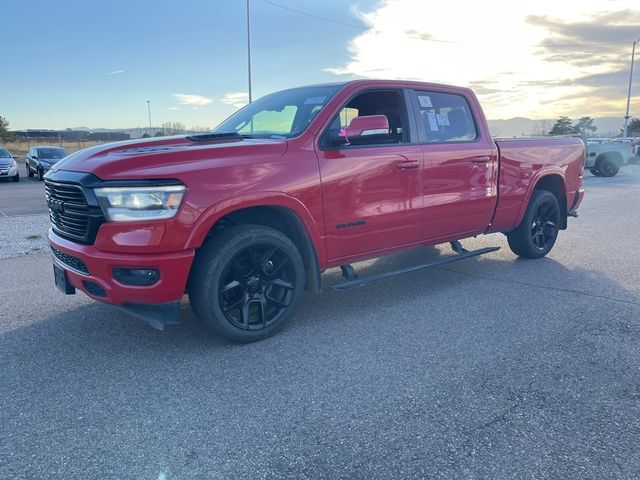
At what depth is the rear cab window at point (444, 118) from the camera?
512 centimetres

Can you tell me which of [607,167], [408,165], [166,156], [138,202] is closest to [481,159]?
[408,165]

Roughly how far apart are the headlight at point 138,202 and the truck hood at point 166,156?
0.09 m

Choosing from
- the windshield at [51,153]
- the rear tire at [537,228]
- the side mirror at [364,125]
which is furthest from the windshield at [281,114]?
the windshield at [51,153]

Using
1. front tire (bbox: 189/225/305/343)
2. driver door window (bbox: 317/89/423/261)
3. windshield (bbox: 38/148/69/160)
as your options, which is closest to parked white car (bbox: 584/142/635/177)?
driver door window (bbox: 317/89/423/261)

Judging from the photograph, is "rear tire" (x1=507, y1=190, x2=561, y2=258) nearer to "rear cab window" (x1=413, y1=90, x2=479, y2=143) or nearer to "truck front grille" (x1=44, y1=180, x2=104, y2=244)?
"rear cab window" (x1=413, y1=90, x2=479, y2=143)

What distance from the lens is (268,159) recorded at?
3.89 metres

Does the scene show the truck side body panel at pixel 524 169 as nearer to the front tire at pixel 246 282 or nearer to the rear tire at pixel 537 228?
the rear tire at pixel 537 228

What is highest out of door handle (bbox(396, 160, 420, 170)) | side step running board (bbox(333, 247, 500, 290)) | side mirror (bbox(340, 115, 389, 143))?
side mirror (bbox(340, 115, 389, 143))

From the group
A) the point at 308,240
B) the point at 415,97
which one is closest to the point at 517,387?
the point at 308,240

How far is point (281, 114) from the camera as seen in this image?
4805mm

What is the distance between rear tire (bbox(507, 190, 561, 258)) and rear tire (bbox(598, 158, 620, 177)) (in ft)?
54.7

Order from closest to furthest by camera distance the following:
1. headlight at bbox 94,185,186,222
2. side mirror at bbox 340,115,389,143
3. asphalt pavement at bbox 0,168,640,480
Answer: asphalt pavement at bbox 0,168,640,480 < headlight at bbox 94,185,186,222 < side mirror at bbox 340,115,389,143

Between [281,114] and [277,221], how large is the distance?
1129 mm

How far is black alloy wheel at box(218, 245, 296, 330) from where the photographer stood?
3914 mm
